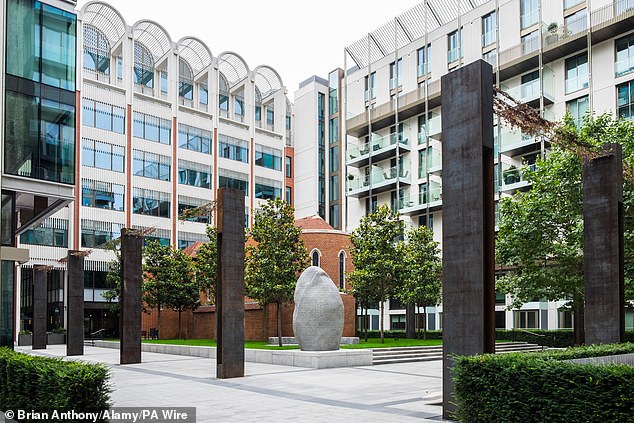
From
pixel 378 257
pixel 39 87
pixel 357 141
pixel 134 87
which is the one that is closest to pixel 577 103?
pixel 378 257

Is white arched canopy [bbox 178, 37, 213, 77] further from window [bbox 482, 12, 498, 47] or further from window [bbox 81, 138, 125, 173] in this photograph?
window [bbox 482, 12, 498, 47]

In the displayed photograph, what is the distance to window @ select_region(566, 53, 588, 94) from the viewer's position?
124 ft

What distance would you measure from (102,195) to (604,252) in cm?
4359

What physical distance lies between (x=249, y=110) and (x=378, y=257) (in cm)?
3512

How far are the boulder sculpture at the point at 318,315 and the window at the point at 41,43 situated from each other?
1005 cm

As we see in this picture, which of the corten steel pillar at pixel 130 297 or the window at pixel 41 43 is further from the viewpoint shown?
the corten steel pillar at pixel 130 297

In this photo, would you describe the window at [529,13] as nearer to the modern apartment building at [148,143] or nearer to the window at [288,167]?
the modern apartment building at [148,143]

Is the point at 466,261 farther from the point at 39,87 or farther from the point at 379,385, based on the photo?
the point at 39,87

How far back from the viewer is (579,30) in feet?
122

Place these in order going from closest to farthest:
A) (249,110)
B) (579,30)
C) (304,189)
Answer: (579,30)
(249,110)
(304,189)

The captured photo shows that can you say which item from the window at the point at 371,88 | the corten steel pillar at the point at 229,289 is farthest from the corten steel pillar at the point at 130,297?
the window at the point at 371,88

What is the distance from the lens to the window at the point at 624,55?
3544cm

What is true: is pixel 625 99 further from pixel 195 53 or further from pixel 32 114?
pixel 195 53

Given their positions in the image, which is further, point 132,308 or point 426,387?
point 132,308
